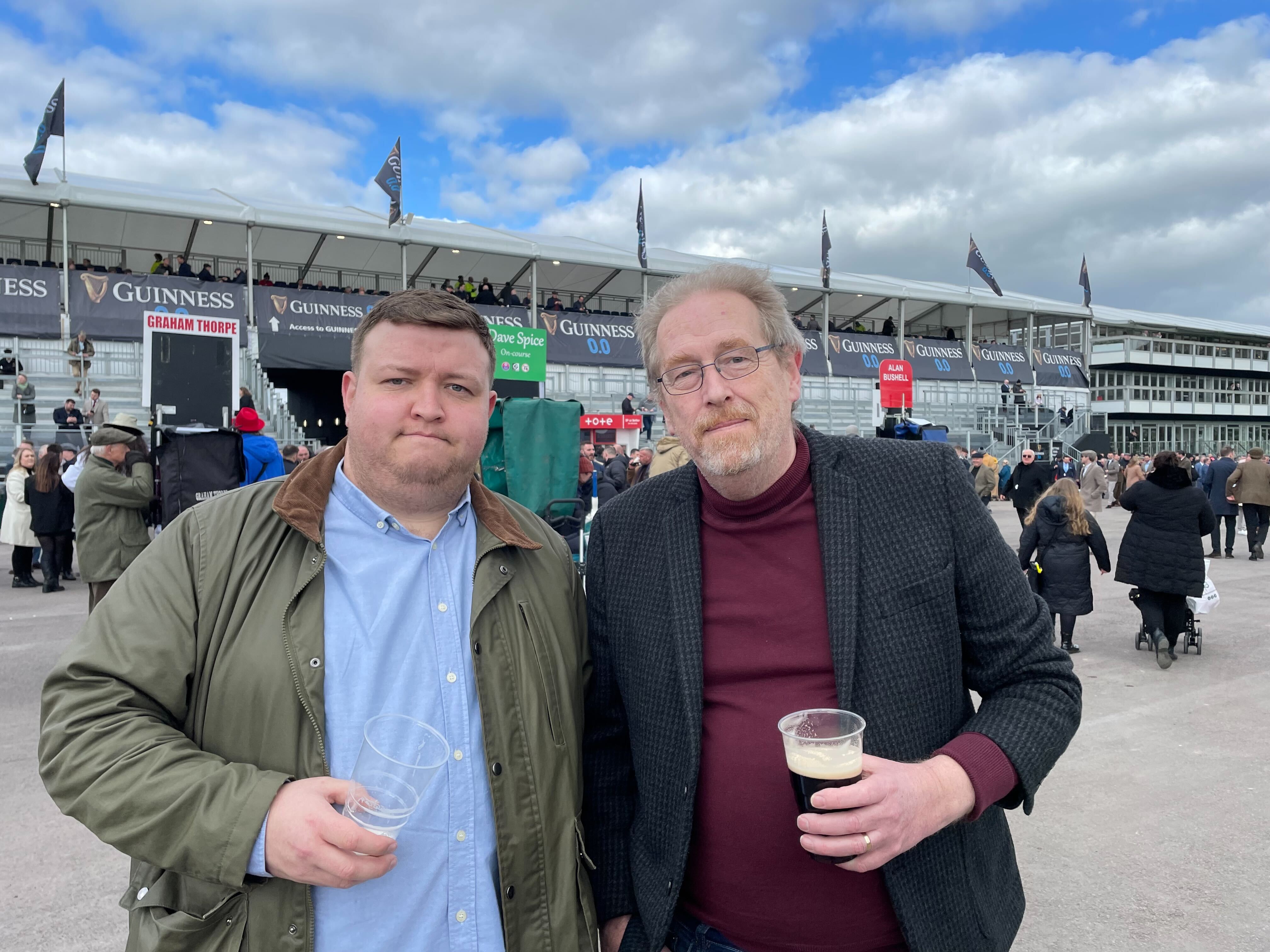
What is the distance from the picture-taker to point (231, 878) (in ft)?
4.66

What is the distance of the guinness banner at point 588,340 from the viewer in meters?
26.4

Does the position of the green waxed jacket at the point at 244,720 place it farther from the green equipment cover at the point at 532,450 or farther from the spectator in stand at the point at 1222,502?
the spectator in stand at the point at 1222,502

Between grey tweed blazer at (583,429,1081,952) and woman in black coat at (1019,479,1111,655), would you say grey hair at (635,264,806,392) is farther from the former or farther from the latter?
woman in black coat at (1019,479,1111,655)

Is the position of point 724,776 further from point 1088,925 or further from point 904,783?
point 1088,925

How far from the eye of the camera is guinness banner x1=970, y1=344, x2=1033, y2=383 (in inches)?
1390

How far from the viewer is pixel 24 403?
1639cm

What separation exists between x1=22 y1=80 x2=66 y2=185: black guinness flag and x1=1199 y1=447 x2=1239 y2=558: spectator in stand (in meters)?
24.9

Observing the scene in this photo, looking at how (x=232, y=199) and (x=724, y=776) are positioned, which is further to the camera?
(x=232, y=199)

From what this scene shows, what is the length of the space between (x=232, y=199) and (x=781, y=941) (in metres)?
27.3

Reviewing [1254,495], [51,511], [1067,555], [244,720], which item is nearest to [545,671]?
[244,720]

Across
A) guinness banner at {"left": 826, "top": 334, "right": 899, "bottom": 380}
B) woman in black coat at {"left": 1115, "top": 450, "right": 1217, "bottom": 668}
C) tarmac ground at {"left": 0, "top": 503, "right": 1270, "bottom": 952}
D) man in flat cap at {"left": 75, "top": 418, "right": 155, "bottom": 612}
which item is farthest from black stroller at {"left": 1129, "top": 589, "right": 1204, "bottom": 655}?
guinness banner at {"left": 826, "top": 334, "right": 899, "bottom": 380}

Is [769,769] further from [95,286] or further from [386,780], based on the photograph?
[95,286]

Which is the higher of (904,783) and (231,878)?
(904,783)

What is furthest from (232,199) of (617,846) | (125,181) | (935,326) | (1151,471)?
(935,326)
